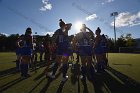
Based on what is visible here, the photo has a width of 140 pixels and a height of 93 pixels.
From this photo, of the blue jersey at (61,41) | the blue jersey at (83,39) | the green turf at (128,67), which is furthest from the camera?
the green turf at (128,67)

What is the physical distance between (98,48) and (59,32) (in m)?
3.08

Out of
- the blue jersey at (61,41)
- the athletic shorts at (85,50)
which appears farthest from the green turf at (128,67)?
the blue jersey at (61,41)

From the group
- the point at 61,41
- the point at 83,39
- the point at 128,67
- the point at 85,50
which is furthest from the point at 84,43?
the point at 128,67

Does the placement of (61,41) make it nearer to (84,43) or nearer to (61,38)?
(61,38)

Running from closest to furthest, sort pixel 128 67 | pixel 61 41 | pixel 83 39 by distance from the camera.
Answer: pixel 61 41 → pixel 83 39 → pixel 128 67

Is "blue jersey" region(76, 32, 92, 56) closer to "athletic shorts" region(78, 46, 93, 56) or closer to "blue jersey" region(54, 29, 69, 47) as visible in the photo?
"athletic shorts" region(78, 46, 93, 56)

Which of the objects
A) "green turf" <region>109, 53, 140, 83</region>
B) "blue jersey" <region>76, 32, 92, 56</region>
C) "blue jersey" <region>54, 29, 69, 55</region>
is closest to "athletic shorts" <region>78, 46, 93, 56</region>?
"blue jersey" <region>76, 32, 92, 56</region>

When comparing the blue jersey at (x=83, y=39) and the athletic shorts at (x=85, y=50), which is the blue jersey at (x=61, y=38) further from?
the athletic shorts at (x=85, y=50)

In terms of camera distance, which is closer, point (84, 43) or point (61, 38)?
point (61, 38)

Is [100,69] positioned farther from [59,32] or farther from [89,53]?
[59,32]

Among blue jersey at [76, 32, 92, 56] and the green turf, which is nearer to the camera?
blue jersey at [76, 32, 92, 56]

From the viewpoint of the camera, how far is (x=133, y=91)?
791cm

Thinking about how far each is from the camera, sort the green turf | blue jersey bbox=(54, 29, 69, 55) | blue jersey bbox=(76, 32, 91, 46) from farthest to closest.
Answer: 1. the green turf
2. blue jersey bbox=(76, 32, 91, 46)
3. blue jersey bbox=(54, 29, 69, 55)

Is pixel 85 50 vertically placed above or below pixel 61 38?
below
